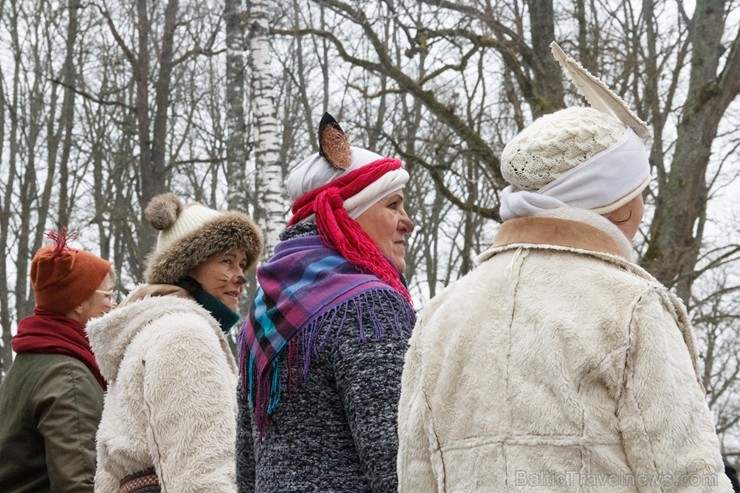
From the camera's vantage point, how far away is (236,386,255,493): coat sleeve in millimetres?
3197

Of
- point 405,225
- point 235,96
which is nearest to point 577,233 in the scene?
point 405,225

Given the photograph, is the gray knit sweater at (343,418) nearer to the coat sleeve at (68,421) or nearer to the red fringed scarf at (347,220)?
the red fringed scarf at (347,220)

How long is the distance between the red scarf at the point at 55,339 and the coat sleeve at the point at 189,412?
3.04ft

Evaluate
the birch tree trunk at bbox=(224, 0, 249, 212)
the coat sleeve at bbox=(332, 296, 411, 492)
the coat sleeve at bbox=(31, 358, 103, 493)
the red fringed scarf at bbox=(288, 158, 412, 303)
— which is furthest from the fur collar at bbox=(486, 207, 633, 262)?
the birch tree trunk at bbox=(224, 0, 249, 212)

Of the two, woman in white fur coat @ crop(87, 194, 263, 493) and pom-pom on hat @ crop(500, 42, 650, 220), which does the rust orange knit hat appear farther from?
pom-pom on hat @ crop(500, 42, 650, 220)

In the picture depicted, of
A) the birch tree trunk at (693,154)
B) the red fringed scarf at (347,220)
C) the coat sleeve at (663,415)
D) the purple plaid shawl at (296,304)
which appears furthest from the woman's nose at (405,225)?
the birch tree trunk at (693,154)

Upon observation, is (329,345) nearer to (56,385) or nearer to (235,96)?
(56,385)

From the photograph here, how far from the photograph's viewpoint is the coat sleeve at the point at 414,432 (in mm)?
2414

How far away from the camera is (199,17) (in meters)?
16.2

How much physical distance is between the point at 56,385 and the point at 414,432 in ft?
7.60

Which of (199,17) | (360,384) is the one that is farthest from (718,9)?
(360,384)

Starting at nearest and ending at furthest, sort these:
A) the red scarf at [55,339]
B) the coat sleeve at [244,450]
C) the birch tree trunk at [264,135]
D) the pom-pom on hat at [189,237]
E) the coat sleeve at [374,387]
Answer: the coat sleeve at [374,387]
the coat sleeve at [244,450]
the pom-pom on hat at [189,237]
the red scarf at [55,339]
the birch tree trunk at [264,135]

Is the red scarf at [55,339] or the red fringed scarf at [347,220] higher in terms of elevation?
the red fringed scarf at [347,220]

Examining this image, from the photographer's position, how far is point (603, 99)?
8.44 feet
